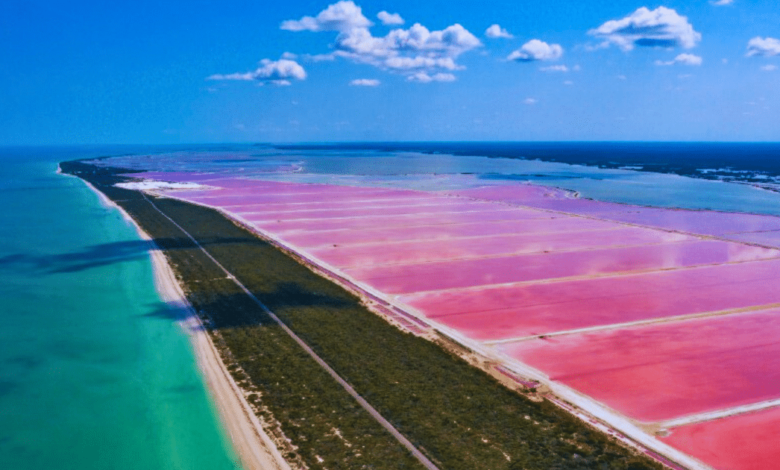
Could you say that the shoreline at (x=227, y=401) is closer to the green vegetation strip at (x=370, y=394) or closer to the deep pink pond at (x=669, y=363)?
the green vegetation strip at (x=370, y=394)

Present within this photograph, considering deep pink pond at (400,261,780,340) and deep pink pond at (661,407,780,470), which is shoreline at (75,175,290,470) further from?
deep pink pond at (661,407,780,470)

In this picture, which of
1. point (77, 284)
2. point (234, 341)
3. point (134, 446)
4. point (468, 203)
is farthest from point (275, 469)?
point (468, 203)

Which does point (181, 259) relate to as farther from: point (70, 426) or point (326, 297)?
point (70, 426)

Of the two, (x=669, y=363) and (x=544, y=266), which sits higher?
(x=544, y=266)

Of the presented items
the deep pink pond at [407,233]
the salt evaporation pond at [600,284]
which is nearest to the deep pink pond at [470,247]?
the salt evaporation pond at [600,284]

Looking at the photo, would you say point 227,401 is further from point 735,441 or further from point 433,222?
point 433,222

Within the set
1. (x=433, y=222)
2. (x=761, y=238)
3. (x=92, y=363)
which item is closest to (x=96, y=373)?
(x=92, y=363)

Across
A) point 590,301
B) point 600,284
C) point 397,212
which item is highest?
point 397,212
